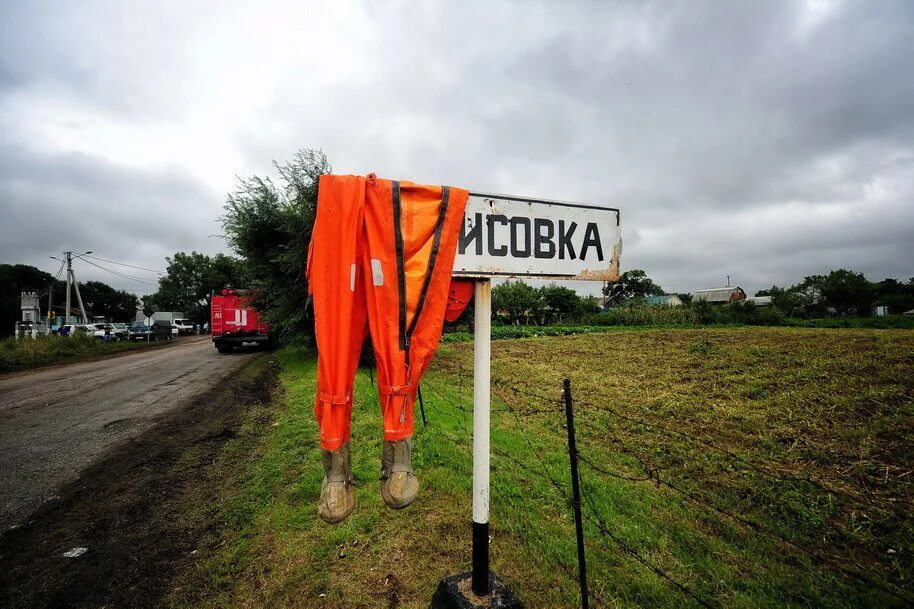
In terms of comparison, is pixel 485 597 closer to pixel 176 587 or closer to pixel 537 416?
pixel 176 587

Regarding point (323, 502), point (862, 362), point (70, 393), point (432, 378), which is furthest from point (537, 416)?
point (70, 393)

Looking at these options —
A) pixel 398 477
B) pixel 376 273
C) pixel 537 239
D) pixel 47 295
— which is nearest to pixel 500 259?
pixel 537 239

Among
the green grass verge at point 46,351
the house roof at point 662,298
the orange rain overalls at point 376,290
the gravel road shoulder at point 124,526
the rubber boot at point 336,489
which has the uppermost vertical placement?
the house roof at point 662,298

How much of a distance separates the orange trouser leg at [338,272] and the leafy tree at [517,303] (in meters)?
38.5

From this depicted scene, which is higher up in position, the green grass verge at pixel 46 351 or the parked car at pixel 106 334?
the parked car at pixel 106 334

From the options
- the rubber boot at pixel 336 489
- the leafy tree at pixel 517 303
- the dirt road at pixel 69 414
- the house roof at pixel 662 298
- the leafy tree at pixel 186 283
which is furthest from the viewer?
the house roof at pixel 662 298

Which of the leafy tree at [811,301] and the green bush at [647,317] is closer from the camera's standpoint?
the green bush at [647,317]

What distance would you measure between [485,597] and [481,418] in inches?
30.6

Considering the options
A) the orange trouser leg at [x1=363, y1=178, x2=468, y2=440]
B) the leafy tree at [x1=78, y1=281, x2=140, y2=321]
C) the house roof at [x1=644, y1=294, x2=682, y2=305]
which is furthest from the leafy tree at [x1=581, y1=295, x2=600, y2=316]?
the leafy tree at [x1=78, y1=281, x2=140, y2=321]

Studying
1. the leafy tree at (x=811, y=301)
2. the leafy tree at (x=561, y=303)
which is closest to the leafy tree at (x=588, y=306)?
the leafy tree at (x=561, y=303)

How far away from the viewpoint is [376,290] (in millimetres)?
1579

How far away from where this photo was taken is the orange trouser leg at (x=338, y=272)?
5.01 feet

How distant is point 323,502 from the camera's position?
57.9 inches

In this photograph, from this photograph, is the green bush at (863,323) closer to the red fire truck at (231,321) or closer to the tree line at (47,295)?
the red fire truck at (231,321)
